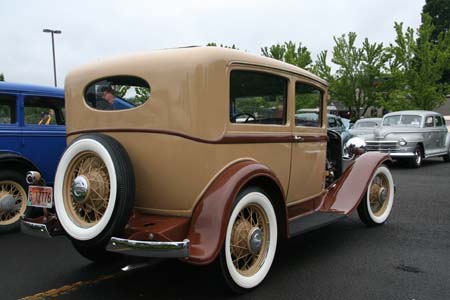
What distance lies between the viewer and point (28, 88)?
6074 millimetres

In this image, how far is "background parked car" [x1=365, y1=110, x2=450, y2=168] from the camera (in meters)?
12.7

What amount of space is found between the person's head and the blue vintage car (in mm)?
2405

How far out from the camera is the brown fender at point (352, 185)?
5008 mm

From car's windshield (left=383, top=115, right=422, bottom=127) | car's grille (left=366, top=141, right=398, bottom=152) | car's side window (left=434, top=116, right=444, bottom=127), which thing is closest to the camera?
car's grille (left=366, top=141, right=398, bottom=152)

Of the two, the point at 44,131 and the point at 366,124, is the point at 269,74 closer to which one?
the point at 44,131

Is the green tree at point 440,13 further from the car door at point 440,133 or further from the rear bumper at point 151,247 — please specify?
the rear bumper at point 151,247

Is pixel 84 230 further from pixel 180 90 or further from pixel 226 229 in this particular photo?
pixel 180 90

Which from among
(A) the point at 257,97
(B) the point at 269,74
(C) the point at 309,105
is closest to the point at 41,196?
(A) the point at 257,97

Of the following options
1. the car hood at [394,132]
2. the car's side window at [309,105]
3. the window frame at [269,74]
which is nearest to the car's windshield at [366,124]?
the car hood at [394,132]

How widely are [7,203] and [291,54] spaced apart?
80.6 ft

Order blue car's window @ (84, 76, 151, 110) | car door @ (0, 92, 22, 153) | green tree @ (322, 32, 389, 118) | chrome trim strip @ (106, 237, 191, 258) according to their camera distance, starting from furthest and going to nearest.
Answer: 1. green tree @ (322, 32, 389, 118)
2. car door @ (0, 92, 22, 153)
3. blue car's window @ (84, 76, 151, 110)
4. chrome trim strip @ (106, 237, 191, 258)

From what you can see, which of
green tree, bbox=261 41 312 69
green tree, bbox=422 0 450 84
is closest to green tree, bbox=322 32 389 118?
green tree, bbox=261 41 312 69

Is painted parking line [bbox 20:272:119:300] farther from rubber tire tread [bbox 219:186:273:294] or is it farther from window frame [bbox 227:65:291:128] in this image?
window frame [bbox 227:65:291:128]

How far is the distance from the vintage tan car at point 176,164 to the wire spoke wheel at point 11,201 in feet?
6.68
